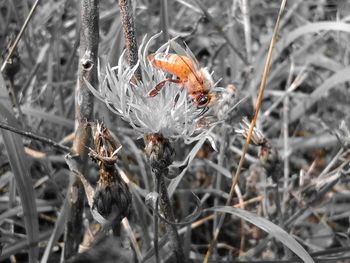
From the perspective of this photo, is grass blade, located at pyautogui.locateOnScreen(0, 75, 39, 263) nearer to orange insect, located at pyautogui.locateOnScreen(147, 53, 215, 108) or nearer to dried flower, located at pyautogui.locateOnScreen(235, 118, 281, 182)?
orange insect, located at pyautogui.locateOnScreen(147, 53, 215, 108)

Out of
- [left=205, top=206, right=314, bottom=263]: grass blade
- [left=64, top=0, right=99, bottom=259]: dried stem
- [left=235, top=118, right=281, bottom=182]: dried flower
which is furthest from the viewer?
[left=235, top=118, right=281, bottom=182]: dried flower

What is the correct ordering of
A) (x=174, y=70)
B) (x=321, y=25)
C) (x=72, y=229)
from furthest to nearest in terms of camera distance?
(x=321, y=25), (x=72, y=229), (x=174, y=70)

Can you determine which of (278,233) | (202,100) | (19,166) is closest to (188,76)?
(202,100)

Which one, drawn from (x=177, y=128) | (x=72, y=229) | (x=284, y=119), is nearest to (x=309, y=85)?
(x=284, y=119)

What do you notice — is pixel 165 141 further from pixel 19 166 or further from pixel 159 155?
pixel 19 166

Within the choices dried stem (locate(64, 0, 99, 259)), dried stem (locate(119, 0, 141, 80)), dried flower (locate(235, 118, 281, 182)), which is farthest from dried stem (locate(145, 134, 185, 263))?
dried flower (locate(235, 118, 281, 182))

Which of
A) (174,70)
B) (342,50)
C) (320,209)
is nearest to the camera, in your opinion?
(174,70)

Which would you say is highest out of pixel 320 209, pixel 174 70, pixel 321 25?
pixel 174 70

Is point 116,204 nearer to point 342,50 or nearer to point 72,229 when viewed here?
point 72,229
